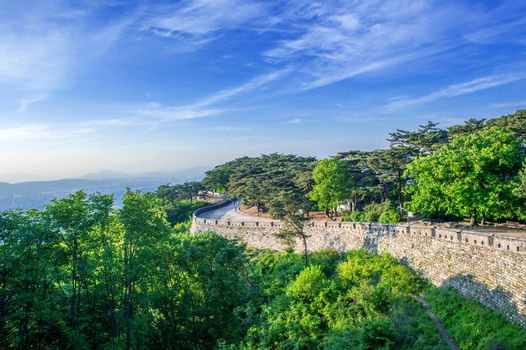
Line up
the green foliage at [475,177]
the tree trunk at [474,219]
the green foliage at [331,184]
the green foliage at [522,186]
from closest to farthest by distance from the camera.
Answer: the green foliage at [522,186]
the green foliage at [475,177]
the tree trunk at [474,219]
the green foliage at [331,184]

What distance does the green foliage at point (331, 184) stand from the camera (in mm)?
37344

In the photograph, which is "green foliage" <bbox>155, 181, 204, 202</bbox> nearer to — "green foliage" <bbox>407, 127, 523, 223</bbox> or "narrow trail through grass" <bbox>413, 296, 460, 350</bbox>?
"green foliage" <bbox>407, 127, 523, 223</bbox>

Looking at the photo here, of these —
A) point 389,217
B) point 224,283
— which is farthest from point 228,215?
point 224,283

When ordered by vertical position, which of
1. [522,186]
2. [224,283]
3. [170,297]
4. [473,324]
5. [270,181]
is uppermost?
[270,181]

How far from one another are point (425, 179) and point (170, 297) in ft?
69.8

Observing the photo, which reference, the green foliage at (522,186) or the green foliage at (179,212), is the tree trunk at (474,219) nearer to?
the green foliage at (522,186)

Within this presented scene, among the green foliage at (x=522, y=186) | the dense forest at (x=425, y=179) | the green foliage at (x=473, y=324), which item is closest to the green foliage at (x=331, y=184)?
the dense forest at (x=425, y=179)

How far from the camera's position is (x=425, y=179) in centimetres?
2923

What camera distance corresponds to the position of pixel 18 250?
14633 millimetres

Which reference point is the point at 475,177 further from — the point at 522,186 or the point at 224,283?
the point at 224,283

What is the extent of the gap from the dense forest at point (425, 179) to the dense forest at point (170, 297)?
23.7 ft

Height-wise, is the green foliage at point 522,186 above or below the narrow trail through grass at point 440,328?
above

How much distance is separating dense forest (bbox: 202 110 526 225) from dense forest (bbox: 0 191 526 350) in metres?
7.21

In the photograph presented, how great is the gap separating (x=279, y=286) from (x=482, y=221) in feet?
55.0
